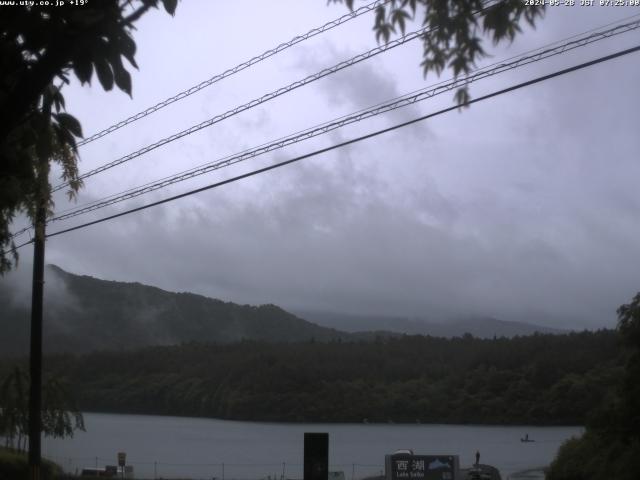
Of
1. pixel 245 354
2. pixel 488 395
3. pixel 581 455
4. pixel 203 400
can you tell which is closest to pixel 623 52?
pixel 581 455

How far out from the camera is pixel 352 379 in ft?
262

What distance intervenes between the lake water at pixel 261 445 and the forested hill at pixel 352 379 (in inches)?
66.4

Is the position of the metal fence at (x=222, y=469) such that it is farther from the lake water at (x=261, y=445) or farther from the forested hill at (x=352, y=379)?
the forested hill at (x=352, y=379)

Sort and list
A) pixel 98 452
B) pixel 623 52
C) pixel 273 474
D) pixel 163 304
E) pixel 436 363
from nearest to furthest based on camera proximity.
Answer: pixel 623 52
pixel 273 474
pixel 98 452
pixel 436 363
pixel 163 304

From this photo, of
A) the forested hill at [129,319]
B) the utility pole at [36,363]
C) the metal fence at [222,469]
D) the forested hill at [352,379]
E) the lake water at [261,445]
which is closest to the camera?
the utility pole at [36,363]

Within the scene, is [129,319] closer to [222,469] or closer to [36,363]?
[222,469]

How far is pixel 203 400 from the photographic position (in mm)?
82250

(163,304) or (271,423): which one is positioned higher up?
(163,304)

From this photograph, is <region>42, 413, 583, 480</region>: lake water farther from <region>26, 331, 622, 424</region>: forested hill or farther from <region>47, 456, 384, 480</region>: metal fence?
<region>26, 331, 622, 424</region>: forested hill

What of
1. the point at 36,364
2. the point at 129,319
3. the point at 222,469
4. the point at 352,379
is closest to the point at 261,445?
the point at 352,379

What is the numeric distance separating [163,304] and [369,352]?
2832 cm

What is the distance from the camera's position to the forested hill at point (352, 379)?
57625 mm

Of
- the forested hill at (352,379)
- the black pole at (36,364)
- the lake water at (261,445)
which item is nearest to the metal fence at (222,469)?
the lake water at (261,445)

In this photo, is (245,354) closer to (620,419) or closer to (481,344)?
(481,344)
